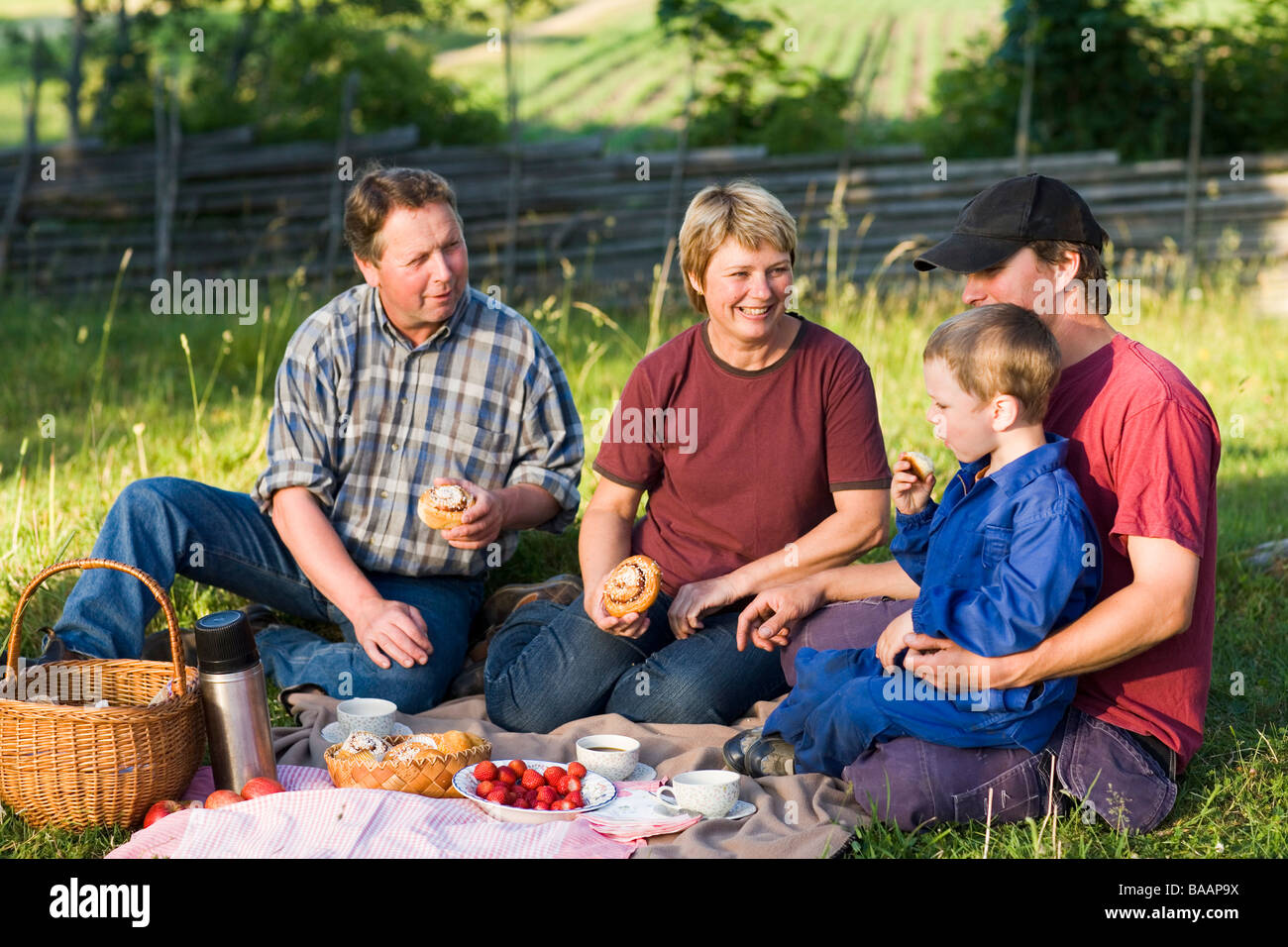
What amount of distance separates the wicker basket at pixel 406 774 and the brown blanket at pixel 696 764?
42 cm

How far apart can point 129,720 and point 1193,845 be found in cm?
265

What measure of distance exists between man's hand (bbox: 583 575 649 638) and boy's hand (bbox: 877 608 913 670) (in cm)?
81

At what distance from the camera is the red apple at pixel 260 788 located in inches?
131

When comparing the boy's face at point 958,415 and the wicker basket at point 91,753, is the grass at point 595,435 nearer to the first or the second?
the wicker basket at point 91,753

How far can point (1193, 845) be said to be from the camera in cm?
317

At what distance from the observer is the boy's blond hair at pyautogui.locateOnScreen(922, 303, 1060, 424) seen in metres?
2.96

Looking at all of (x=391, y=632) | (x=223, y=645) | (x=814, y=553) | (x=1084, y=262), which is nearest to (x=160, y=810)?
(x=223, y=645)

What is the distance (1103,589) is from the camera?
312cm

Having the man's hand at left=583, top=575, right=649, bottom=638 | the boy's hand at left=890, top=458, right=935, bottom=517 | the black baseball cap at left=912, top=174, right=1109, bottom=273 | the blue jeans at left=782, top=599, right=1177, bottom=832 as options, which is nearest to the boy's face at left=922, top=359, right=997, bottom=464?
the boy's hand at left=890, top=458, right=935, bottom=517

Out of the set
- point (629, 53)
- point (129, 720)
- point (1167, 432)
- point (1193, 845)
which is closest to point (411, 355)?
point (129, 720)

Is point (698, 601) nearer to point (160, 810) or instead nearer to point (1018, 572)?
point (1018, 572)

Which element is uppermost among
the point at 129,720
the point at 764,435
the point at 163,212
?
the point at 163,212

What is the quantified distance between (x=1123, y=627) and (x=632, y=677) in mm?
1630
